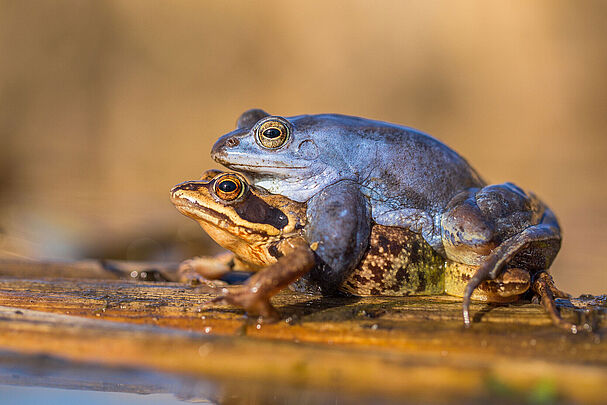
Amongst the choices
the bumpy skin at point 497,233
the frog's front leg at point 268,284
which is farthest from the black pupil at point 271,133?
the bumpy skin at point 497,233

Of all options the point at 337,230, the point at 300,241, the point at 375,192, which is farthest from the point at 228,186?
the point at 375,192

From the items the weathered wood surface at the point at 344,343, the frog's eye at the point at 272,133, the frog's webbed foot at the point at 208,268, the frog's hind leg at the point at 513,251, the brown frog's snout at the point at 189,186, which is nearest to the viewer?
the weathered wood surface at the point at 344,343

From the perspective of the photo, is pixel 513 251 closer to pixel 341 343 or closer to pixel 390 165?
pixel 390 165

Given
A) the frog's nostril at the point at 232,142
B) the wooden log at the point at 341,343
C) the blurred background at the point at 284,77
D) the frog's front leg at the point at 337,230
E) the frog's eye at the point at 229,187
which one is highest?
the blurred background at the point at 284,77

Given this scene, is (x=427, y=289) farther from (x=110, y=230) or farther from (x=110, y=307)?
(x=110, y=230)

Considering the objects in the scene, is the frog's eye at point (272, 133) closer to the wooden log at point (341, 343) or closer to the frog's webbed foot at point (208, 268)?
the wooden log at point (341, 343)

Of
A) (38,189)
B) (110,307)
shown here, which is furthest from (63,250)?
(38,189)

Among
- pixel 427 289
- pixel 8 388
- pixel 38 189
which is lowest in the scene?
pixel 8 388
